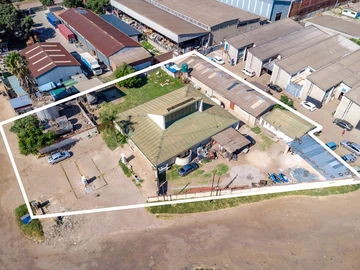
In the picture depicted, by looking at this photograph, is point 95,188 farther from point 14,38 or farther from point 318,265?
point 14,38

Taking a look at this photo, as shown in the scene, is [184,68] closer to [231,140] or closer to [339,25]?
[231,140]

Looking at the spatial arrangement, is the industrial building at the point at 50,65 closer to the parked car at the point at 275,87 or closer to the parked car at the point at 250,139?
the parked car at the point at 250,139

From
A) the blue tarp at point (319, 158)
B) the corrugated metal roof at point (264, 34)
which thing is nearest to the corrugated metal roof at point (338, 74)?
the blue tarp at point (319, 158)

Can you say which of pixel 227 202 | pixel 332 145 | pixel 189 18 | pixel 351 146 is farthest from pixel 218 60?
pixel 227 202

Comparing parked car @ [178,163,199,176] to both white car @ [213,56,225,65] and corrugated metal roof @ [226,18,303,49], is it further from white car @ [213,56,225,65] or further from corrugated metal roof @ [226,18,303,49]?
corrugated metal roof @ [226,18,303,49]

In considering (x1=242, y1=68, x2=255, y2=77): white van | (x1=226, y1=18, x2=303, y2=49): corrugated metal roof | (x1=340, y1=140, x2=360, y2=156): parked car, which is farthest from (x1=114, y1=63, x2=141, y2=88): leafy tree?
→ (x1=340, y1=140, x2=360, y2=156): parked car

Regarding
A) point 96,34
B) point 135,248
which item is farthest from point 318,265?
point 96,34
